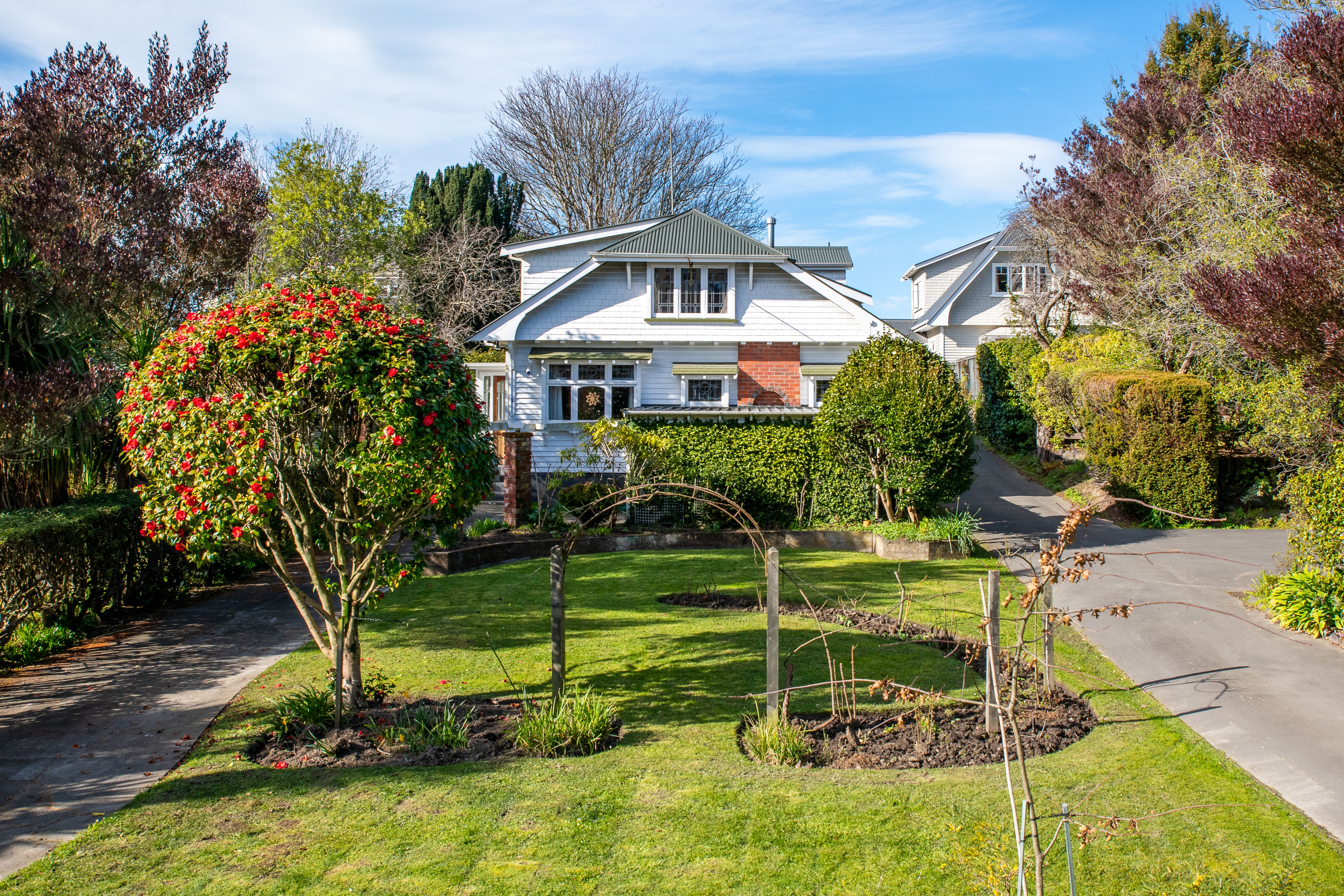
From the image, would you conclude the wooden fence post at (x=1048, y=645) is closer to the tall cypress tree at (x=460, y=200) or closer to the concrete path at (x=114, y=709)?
the concrete path at (x=114, y=709)

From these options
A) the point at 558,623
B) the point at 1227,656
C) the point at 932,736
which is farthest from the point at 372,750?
the point at 1227,656

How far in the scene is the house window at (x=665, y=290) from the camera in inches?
913

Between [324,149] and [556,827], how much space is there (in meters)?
28.0

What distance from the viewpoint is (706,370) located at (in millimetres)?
22797

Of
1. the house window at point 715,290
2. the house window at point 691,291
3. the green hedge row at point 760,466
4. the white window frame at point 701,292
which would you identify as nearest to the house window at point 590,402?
the white window frame at point 701,292

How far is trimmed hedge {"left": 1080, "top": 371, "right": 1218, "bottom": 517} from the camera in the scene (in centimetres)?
1539

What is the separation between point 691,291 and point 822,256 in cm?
1700

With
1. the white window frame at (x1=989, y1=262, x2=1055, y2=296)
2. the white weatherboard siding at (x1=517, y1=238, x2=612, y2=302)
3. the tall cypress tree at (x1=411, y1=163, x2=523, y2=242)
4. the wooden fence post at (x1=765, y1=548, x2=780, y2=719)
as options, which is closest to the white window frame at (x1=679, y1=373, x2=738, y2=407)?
the white weatherboard siding at (x1=517, y1=238, x2=612, y2=302)

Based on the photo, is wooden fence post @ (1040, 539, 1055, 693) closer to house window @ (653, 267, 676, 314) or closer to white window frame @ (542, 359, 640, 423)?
white window frame @ (542, 359, 640, 423)

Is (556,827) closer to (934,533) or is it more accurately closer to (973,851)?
(973,851)

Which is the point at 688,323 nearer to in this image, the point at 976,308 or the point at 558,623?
the point at 976,308

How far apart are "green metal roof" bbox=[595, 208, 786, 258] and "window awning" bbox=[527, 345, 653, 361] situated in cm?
258

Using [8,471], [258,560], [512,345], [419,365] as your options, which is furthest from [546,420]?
[419,365]

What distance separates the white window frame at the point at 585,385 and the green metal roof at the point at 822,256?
16074mm
